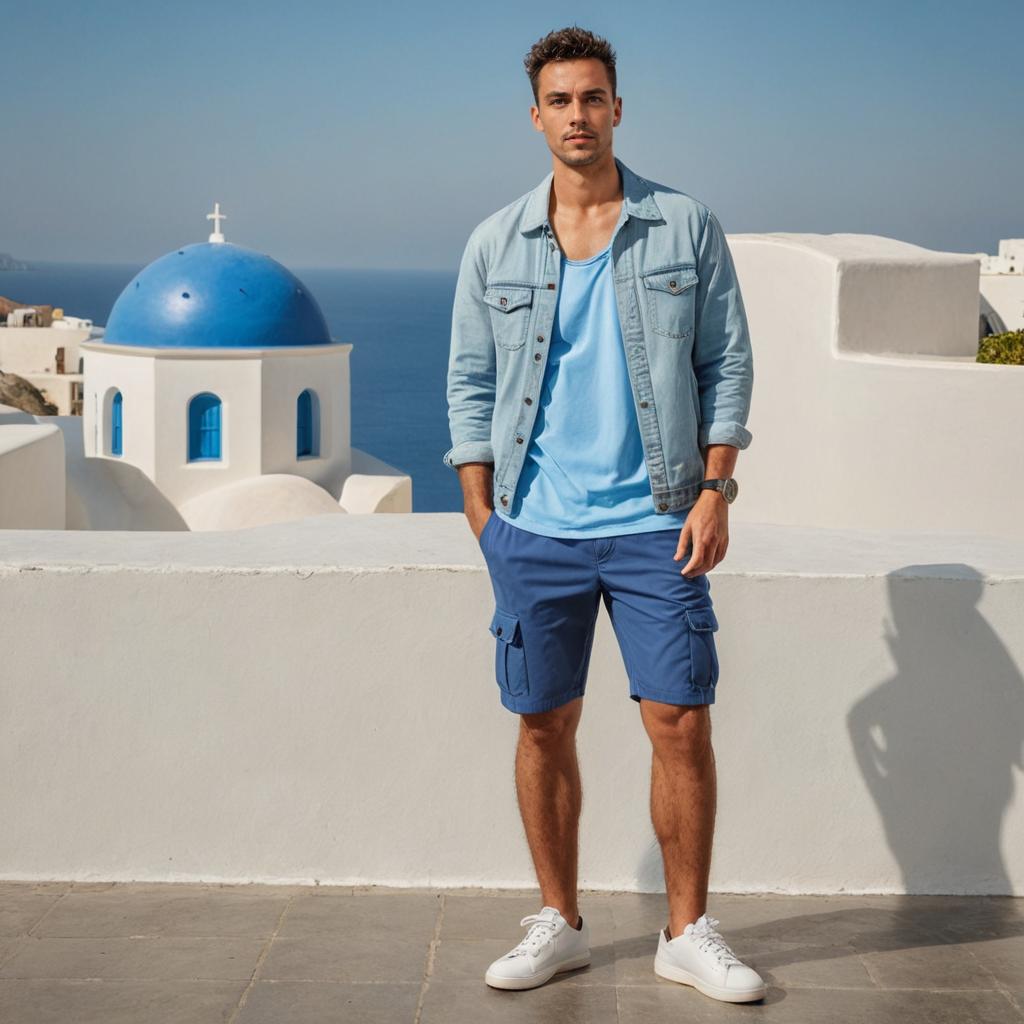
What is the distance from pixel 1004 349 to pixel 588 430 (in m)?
6.00

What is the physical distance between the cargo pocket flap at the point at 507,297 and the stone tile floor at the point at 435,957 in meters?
1.20

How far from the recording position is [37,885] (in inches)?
123

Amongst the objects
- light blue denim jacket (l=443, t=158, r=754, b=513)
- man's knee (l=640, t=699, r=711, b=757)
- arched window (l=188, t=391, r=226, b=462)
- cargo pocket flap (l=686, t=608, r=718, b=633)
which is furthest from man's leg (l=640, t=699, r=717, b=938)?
arched window (l=188, t=391, r=226, b=462)

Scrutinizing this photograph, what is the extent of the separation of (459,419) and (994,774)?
136 cm

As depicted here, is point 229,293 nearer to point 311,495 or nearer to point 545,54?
point 311,495

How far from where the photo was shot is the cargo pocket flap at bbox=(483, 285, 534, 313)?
259cm

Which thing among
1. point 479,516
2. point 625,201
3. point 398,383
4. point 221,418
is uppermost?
point 625,201

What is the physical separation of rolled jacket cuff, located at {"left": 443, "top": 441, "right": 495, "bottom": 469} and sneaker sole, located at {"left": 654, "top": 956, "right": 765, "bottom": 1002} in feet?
3.14

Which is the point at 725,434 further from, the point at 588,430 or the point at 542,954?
the point at 542,954

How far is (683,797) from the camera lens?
2.60 metres

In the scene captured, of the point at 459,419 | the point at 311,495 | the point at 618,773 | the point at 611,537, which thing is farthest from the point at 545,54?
the point at 311,495

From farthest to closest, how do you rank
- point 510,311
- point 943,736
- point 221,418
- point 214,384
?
point 221,418, point 214,384, point 943,736, point 510,311

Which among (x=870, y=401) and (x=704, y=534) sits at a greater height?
(x=704, y=534)

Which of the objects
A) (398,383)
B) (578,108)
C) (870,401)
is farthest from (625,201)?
(398,383)
